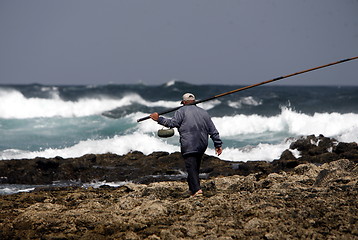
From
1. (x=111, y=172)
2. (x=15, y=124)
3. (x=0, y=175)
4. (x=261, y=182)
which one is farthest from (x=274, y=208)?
(x=15, y=124)

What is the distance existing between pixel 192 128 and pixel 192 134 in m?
0.09

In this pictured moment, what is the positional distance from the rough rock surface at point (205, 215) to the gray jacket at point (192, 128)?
0.75 meters

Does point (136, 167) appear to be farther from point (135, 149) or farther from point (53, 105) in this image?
point (53, 105)

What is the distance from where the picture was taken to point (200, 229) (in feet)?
16.9

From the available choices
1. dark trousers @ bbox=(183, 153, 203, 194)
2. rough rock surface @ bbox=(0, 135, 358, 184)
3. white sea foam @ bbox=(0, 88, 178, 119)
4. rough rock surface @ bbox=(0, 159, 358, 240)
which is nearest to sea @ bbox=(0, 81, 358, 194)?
white sea foam @ bbox=(0, 88, 178, 119)

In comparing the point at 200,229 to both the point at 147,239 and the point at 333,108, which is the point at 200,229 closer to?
the point at 147,239

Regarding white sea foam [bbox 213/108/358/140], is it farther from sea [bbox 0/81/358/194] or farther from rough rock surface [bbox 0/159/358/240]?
rough rock surface [bbox 0/159/358/240]

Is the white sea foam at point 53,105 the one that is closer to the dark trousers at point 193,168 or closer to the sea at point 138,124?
the sea at point 138,124

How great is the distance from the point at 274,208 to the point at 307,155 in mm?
10052

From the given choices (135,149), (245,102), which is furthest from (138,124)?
(245,102)

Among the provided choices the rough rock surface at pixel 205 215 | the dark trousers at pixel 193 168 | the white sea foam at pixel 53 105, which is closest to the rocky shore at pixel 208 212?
the rough rock surface at pixel 205 215

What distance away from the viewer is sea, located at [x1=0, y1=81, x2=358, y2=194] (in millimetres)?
19375

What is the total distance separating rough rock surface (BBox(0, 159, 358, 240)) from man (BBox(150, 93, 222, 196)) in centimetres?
40

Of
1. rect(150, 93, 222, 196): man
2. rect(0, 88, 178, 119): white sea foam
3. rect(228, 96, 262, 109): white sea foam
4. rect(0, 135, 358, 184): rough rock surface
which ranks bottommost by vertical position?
rect(0, 135, 358, 184): rough rock surface
